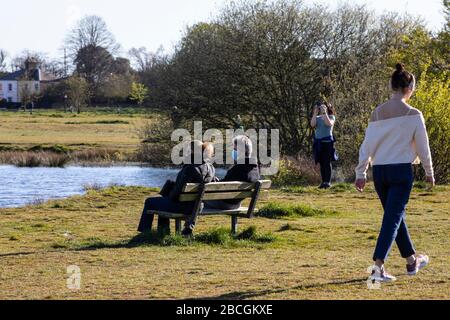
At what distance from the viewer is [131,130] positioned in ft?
172

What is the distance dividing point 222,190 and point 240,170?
25.4 inches

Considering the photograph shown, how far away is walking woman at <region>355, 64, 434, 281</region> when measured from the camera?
316 inches

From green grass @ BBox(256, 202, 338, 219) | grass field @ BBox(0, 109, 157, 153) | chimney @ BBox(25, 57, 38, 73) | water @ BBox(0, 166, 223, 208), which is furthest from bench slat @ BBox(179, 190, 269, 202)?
chimney @ BBox(25, 57, 38, 73)

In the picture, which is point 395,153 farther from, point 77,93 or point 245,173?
point 77,93

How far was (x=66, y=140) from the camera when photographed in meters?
44.6

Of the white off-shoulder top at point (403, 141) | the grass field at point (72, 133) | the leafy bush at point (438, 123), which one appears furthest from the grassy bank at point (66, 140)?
the white off-shoulder top at point (403, 141)

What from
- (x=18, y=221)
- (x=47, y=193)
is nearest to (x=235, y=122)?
(x=47, y=193)

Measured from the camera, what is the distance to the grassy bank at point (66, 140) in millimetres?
35250

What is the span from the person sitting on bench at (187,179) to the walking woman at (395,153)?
3.30 metres

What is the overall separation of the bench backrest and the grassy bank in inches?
885

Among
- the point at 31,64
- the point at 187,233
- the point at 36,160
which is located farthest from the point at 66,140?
the point at 31,64

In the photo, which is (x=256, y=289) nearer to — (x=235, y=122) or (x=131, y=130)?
(x=235, y=122)

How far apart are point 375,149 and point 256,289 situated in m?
1.71
